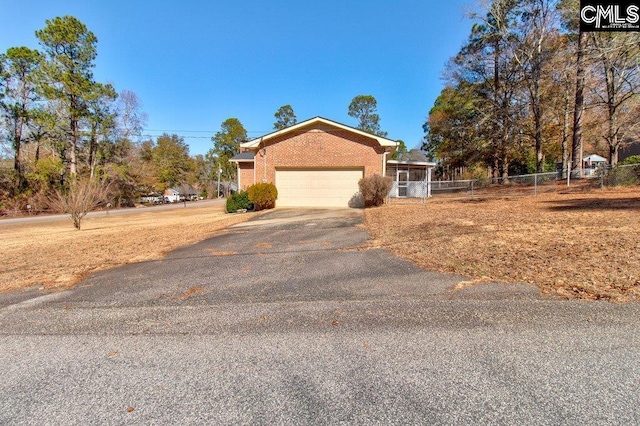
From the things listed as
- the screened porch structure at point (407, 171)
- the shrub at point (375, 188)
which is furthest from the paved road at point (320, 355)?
the screened porch structure at point (407, 171)

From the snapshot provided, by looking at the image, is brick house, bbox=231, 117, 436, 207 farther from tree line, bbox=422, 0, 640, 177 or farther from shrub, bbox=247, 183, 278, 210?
tree line, bbox=422, 0, 640, 177

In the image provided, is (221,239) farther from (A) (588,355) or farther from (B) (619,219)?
(B) (619,219)

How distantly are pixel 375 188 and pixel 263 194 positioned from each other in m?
5.81

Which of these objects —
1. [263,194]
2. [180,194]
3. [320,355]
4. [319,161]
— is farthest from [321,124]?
[180,194]

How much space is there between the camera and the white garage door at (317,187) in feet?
53.6

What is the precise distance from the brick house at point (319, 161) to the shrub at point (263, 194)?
0.84m

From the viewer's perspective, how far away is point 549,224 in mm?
7152

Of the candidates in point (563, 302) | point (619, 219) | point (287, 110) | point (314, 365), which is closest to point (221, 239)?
point (314, 365)

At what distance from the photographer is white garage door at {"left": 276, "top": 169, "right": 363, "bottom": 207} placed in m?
16.3

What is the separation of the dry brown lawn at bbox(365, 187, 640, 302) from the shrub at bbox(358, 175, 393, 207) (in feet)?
19.5

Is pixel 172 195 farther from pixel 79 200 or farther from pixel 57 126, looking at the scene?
pixel 79 200

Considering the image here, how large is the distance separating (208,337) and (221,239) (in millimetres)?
5838

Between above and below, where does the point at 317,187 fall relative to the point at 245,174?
below

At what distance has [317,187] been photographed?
1647cm
